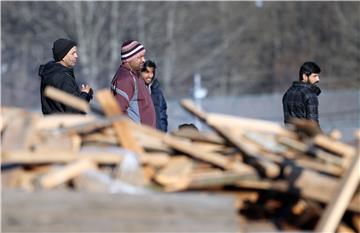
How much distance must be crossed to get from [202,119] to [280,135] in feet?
1.48

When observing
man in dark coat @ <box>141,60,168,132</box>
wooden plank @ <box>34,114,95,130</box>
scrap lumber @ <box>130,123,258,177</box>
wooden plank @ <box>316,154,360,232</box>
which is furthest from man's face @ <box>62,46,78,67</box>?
wooden plank @ <box>316,154,360,232</box>

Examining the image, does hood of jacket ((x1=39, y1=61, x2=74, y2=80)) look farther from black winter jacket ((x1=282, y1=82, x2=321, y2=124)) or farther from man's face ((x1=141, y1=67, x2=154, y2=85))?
black winter jacket ((x1=282, y1=82, x2=321, y2=124))

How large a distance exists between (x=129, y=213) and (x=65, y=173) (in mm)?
432

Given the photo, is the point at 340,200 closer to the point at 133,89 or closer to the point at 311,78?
the point at 133,89

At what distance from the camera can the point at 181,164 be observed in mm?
4449

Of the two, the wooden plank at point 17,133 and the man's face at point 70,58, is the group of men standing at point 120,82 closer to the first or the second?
the man's face at point 70,58

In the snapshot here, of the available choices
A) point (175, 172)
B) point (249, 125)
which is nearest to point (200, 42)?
point (249, 125)

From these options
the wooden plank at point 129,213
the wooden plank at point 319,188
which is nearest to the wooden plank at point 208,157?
the wooden plank at point 319,188

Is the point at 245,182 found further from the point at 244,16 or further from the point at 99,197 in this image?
the point at 244,16

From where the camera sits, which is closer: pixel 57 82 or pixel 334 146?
pixel 334 146

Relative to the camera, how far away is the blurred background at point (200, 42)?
33.5 meters

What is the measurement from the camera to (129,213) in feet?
12.8

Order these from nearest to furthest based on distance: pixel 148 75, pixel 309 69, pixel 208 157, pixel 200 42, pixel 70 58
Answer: pixel 208 157
pixel 70 58
pixel 148 75
pixel 309 69
pixel 200 42

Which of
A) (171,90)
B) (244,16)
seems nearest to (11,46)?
(171,90)
